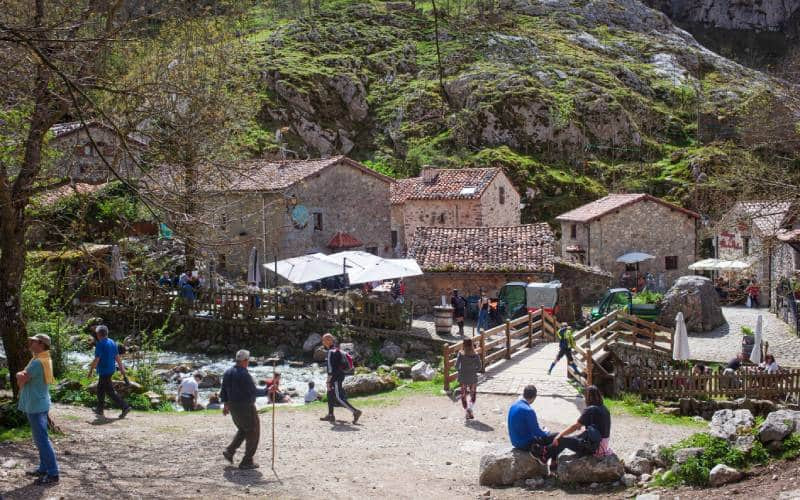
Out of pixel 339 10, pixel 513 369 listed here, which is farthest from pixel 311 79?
pixel 513 369

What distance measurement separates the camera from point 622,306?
26.4 m

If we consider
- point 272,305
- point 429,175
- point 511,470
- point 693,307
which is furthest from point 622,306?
point 429,175

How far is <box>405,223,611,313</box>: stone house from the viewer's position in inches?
1069

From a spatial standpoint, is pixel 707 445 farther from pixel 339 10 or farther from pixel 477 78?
pixel 339 10

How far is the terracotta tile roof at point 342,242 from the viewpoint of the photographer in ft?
113

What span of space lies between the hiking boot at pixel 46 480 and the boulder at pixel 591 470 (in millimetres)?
5898

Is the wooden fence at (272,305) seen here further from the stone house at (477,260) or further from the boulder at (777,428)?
the boulder at (777,428)

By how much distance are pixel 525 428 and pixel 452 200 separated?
31587 mm

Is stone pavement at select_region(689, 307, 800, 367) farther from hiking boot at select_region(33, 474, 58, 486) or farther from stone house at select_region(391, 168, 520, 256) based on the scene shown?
hiking boot at select_region(33, 474, 58, 486)

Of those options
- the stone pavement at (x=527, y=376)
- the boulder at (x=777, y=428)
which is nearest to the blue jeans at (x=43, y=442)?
the boulder at (x=777, y=428)

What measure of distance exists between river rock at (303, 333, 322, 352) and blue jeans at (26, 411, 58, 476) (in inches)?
606

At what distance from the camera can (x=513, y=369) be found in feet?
59.2

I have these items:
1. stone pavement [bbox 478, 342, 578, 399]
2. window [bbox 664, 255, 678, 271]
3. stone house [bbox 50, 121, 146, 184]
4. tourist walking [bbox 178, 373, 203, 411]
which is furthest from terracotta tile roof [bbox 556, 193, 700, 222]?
tourist walking [bbox 178, 373, 203, 411]

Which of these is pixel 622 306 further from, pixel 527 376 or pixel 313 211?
pixel 313 211
